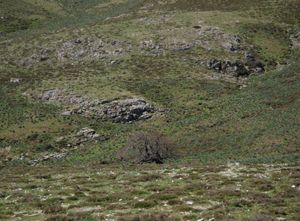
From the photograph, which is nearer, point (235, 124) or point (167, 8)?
point (235, 124)

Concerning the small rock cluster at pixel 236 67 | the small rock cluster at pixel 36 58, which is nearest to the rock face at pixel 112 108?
the small rock cluster at pixel 236 67

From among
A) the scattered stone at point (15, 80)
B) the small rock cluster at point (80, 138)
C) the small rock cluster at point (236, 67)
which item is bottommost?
the small rock cluster at point (80, 138)

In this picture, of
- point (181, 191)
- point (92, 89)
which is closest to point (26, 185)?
point (181, 191)

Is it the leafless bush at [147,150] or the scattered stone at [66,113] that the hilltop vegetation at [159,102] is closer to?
the scattered stone at [66,113]

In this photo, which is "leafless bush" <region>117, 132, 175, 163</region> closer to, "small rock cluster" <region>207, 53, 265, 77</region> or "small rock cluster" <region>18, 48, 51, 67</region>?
"small rock cluster" <region>207, 53, 265, 77</region>

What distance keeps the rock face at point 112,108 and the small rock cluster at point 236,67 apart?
63.1 ft

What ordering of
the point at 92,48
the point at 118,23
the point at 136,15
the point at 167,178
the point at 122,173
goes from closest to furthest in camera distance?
the point at 167,178
the point at 122,173
the point at 92,48
the point at 118,23
the point at 136,15

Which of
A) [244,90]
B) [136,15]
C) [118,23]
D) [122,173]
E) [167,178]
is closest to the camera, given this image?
[167,178]

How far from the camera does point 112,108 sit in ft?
242

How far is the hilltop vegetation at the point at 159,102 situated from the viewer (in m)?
27.1

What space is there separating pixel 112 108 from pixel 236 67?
2647 centimetres

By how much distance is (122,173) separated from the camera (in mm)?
38906

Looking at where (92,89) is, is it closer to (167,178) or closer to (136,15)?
(136,15)

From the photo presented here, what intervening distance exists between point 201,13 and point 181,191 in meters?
84.0
